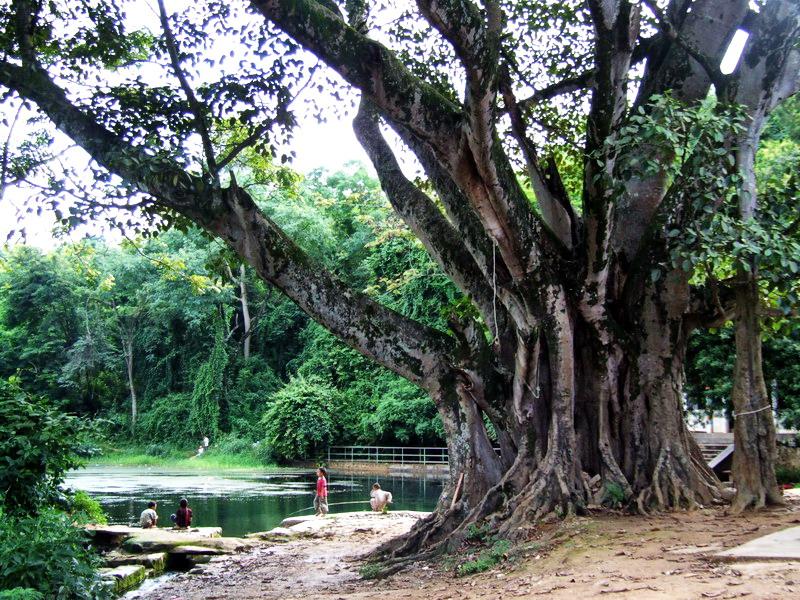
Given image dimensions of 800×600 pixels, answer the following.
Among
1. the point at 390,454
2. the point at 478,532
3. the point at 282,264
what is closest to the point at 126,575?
the point at 282,264

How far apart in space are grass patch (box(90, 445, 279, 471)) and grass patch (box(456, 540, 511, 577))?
3035 cm

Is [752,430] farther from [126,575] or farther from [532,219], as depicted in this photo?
[126,575]

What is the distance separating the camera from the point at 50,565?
6.23 meters

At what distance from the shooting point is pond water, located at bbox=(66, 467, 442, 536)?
19531 mm

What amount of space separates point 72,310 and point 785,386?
4146 centimetres

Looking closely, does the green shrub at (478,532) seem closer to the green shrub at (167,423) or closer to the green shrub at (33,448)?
the green shrub at (33,448)

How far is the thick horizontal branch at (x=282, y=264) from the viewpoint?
28.8 feet

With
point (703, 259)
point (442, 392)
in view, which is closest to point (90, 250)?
point (442, 392)

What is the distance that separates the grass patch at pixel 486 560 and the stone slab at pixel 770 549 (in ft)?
6.89

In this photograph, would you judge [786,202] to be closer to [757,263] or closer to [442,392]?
[757,263]

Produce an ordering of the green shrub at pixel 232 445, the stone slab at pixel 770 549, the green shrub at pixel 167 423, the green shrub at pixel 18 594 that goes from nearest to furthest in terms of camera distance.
A: the stone slab at pixel 770 549
the green shrub at pixel 18 594
the green shrub at pixel 232 445
the green shrub at pixel 167 423

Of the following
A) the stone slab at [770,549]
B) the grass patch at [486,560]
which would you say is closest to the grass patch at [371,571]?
the grass patch at [486,560]

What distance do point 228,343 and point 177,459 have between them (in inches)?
306

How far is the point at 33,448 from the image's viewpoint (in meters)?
7.32
